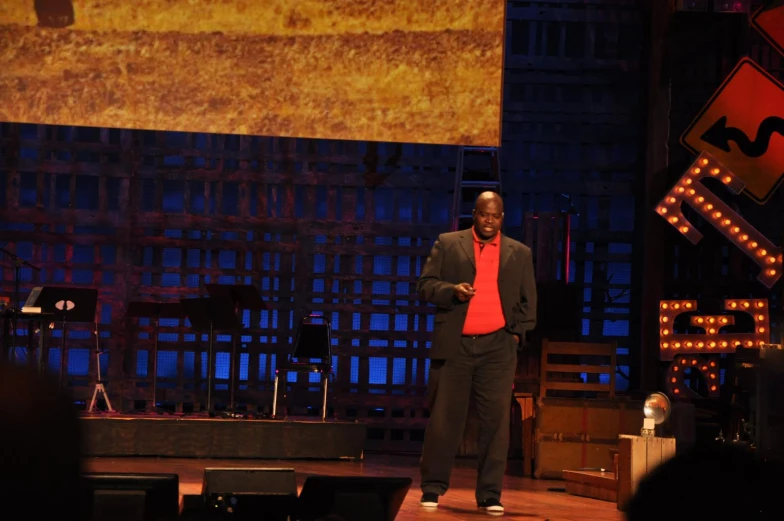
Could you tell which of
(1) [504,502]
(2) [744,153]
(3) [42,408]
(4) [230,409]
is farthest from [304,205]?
(3) [42,408]

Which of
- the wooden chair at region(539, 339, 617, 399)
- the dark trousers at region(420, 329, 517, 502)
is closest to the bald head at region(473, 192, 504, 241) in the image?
the dark trousers at region(420, 329, 517, 502)

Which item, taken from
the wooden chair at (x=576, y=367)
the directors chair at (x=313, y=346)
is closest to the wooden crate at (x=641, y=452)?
the wooden chair at (x=576, y=367)

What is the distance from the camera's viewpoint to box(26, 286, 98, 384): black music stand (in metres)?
8.63

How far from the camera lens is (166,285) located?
33.3ft

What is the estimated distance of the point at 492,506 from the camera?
5.58 m

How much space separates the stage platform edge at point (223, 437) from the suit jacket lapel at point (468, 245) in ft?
10.4

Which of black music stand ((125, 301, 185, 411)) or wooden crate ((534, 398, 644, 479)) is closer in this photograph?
wooden crate ((534, 398, 644, 479))

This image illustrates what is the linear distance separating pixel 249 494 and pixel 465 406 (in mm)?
1660

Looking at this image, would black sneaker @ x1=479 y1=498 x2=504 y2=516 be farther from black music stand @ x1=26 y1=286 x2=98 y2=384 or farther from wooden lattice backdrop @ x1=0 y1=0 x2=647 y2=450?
wooden lattice backdrop @ x1=0 y1=0 x2=647 y2=450

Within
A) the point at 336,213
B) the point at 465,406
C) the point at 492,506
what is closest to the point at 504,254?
the point at 465,406

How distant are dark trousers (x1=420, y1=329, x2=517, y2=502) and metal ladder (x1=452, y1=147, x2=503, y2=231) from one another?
411 cm

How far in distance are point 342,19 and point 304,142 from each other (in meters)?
2.49

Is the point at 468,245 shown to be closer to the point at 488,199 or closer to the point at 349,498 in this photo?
the point at 488,199

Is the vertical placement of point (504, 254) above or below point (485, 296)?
above
